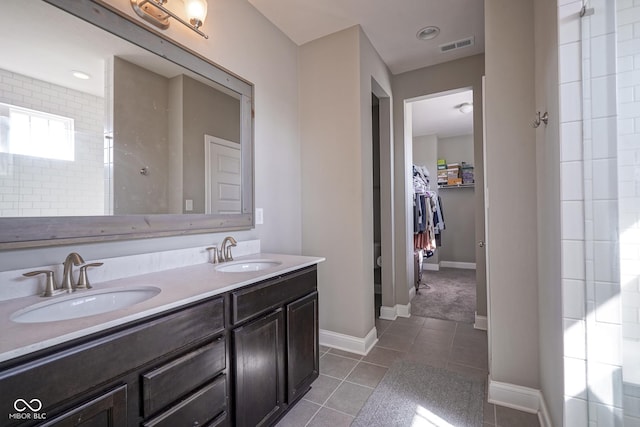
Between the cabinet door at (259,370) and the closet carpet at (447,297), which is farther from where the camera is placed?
the closet carpet at (447,297)

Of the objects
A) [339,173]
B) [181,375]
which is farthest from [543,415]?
[339,173]

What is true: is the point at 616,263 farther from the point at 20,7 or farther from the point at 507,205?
the point at 20,7

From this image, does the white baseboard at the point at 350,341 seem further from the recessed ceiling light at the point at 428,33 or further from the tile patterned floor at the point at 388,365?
the recessed ceiling light at the point at 428,33

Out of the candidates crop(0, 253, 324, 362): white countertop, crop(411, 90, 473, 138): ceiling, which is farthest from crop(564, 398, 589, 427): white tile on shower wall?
crop(411, 90, 473, 138): ceiling

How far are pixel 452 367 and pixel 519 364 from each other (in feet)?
1.79

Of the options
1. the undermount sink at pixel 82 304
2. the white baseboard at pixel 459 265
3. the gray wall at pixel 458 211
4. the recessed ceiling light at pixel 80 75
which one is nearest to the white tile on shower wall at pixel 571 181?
the undermount sink at pixel 82 304

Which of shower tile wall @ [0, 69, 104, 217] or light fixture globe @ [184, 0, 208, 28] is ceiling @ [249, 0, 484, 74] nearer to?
light fixture globe @ [184, 0, 208, 28]

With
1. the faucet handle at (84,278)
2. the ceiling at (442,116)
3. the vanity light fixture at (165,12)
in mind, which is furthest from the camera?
the ceiling at (442,116)

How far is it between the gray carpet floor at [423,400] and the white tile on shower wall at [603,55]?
1.77 m

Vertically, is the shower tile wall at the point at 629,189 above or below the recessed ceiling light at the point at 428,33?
below

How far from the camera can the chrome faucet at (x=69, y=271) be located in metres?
1.08

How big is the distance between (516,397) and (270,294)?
1.61 meters

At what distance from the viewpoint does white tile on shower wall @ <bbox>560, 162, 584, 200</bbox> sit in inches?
42.5

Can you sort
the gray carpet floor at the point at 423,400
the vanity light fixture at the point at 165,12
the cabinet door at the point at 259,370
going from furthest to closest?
the gray carpet floor at the point at 423,400 → the vanity light fixture at the point at 165,12 → the cabinet door at the point at 259,370
